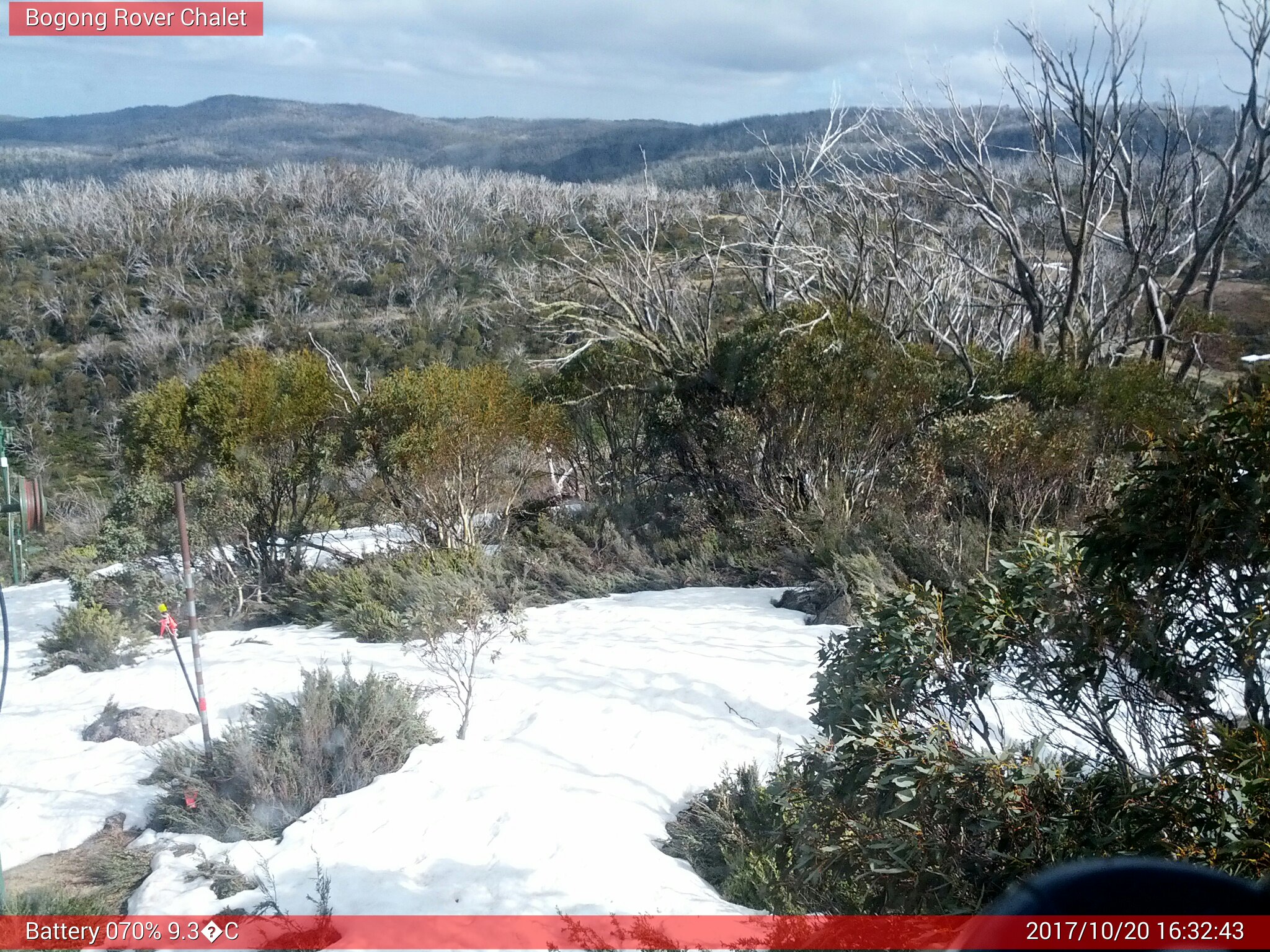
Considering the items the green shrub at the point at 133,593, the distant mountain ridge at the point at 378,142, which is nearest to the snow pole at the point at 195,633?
the green shrub at the point at 133,593

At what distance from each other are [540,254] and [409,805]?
32213 mm

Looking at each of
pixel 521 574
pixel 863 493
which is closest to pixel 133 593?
pixel 521 574

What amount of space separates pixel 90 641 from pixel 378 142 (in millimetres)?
52463

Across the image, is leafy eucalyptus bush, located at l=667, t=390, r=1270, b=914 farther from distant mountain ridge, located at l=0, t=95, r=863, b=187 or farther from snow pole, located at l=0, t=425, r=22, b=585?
distant mountain ridge, located at l=0, t=95, r=863, b=187

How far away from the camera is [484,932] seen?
371cm

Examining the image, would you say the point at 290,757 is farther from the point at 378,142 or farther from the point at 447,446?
the point at 378,142

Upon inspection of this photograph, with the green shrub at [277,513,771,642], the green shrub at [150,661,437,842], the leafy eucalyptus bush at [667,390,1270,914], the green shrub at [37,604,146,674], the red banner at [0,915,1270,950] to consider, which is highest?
the leafy eucalyptus bush at [667,390,1270,914]

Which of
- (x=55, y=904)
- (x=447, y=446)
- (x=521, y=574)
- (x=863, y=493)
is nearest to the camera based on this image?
(x=55, y=904)

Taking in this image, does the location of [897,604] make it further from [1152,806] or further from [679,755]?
[679,755]

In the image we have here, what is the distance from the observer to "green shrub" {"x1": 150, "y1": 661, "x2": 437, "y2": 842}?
4871 mm

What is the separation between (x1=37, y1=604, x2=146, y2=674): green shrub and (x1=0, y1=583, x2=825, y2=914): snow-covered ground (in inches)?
7.9

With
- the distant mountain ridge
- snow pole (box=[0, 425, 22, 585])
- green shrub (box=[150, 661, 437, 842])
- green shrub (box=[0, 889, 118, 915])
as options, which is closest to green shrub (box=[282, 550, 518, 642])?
green shrub (box=[150, 661, 437, 842])

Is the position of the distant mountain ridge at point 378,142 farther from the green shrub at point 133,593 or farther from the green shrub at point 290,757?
the green shrub at point 290,757

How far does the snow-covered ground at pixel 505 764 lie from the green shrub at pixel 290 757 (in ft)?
0.44
